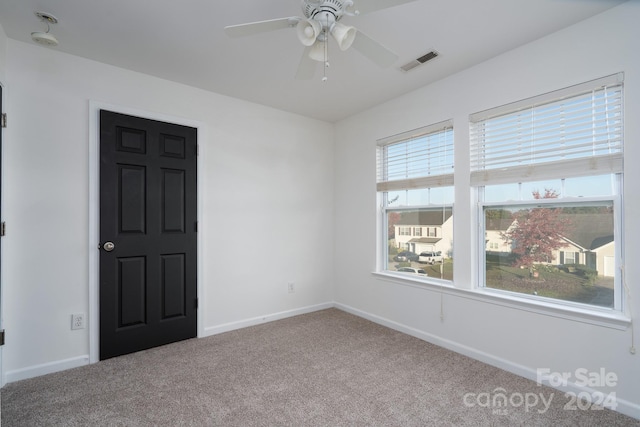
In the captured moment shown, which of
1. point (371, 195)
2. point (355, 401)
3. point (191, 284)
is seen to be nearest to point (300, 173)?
point (371, 195)

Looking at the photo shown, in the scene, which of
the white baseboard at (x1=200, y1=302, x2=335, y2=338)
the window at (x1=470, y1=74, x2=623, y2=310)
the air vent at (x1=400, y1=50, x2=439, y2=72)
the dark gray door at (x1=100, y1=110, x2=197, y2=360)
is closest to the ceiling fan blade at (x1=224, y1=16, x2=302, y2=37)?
the air vent at (x1=400, y1=50, x2=439, y2=72)

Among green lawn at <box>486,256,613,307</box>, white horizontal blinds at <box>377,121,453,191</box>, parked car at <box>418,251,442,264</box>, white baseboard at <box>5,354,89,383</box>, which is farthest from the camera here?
parked car at <box>418,251,442,264</box>

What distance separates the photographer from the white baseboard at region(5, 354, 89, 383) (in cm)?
237

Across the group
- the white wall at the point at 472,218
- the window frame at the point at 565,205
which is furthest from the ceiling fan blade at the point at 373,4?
the window frame at the point at 565,205

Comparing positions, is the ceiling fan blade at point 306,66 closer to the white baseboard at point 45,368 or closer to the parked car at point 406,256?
the parked car at point 406,256

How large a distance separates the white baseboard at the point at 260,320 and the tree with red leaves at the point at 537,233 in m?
2.48

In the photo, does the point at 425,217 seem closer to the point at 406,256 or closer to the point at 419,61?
the point at 406,256

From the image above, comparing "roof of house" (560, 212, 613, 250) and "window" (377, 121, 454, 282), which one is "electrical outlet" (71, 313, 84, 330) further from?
"roof of house" (560, 212, 613, 250)

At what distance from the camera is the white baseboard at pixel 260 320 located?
3.36 meters

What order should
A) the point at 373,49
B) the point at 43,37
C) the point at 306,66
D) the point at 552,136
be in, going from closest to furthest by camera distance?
the point at 373,49
the point at 306,66
the point at 43,37
the point at 552,136

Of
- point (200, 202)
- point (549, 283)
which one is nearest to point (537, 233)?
point (549, 283)

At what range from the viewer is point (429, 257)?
10.9 ft

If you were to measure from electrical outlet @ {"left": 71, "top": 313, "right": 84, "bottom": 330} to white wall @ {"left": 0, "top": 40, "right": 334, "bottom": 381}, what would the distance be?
0.03 m

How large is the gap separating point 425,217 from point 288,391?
85.2 inches
